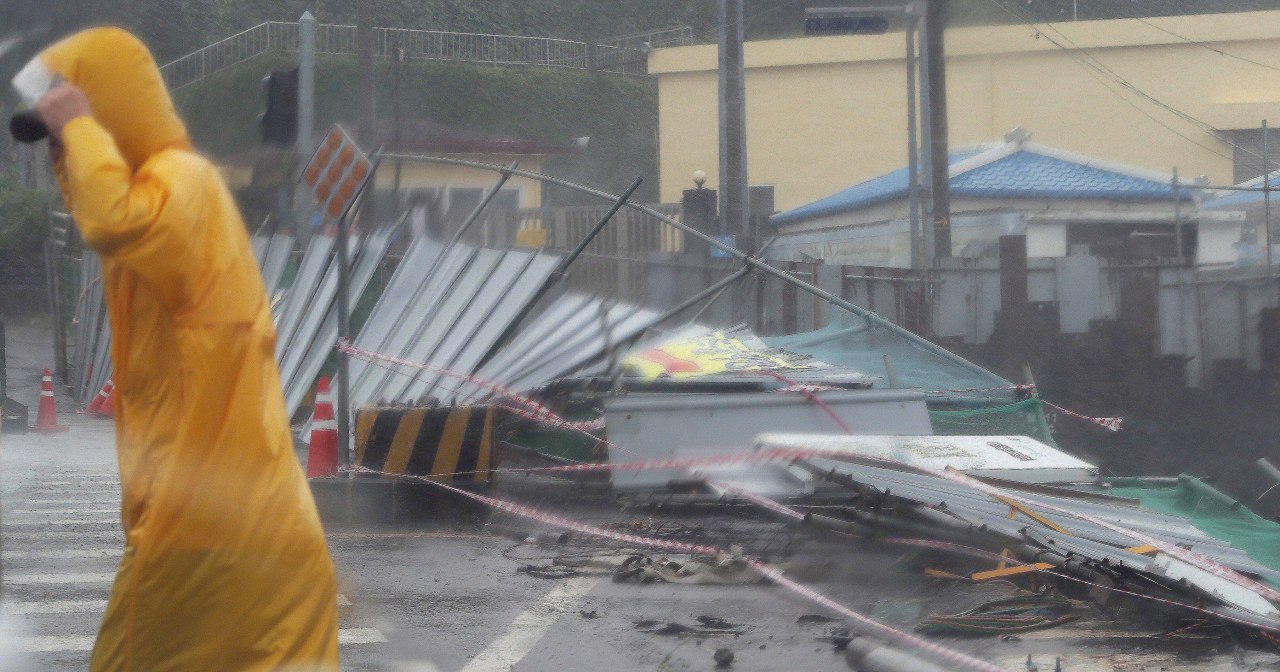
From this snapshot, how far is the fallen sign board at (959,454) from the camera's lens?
7297 mm

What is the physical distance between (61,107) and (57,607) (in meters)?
3.69

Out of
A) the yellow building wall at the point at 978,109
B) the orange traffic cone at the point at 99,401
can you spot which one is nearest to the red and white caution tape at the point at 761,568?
the orange traffic cone at the point at 99,401

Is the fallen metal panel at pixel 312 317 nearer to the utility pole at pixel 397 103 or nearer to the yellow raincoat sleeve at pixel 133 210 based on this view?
the utility pole at pixel 397 103

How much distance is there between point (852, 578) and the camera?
6148mm

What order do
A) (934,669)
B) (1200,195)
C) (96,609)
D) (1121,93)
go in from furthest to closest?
1. (1121,93)
2. (1200,195)
3. (96,609)
4. (934,669)

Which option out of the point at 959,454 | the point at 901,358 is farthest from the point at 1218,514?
the point at 901,358

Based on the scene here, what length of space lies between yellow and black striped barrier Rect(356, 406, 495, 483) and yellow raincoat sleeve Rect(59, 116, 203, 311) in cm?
535

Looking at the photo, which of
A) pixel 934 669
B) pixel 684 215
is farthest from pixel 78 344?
pixel 934 669

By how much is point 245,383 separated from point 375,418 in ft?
17.5

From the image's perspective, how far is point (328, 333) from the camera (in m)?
10.9

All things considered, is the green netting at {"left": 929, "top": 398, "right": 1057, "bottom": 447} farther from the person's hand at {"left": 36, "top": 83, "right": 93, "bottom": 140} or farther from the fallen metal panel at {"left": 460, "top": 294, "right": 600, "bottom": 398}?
the person's hand at {"left": 36, "top": 83, "right": 93, "bottom": 140}

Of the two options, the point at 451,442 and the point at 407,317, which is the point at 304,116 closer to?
the point at 407,317

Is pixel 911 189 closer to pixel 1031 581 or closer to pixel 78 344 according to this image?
pixel 78 344

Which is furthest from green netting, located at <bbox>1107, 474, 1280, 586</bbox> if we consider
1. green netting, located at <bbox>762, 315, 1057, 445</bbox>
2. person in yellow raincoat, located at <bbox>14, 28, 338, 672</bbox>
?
person in yellow raincoat, located at <bbox>14, 28, 338, 672</bbox>
